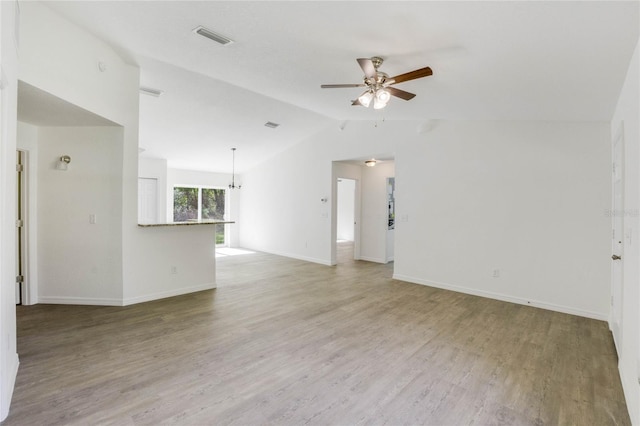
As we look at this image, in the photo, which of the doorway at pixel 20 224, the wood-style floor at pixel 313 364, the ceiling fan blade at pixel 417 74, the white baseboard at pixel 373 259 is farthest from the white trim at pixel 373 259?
the doorway at pixel 20 224

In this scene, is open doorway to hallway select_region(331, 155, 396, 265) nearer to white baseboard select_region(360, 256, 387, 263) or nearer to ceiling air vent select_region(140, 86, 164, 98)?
white baseboard select_region(360, 256, 387, 263)

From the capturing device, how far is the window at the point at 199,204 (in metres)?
9.34

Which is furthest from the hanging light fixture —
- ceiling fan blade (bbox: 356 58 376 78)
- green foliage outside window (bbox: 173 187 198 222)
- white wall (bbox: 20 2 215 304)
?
ceiling fan blade (bbox: 356 58 376 78)

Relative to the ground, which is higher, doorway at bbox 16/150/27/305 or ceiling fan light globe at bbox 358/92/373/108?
ceiling fan light globe at bbox 358/92/373/108

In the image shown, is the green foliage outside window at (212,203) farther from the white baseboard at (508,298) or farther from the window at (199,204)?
the white baseboard at (508,298)

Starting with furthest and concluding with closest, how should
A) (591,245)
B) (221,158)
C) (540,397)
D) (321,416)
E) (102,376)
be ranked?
(221,158) < (591,245) < (102,376) < (540,397) < (321,416)

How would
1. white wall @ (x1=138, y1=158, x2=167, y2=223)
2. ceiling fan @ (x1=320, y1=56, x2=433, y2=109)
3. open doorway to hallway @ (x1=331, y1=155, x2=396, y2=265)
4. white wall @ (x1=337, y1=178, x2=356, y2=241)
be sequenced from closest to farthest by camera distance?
1. ceiling fan @ (x1=320, y1=56, x2=433, y2=109)
2. open doorway to hallway @ (x1=331, y1=155, x2=396, y2=265)
3. white wall @ (x1=138, y1=158, x2=167, y2=223)
4. white wall @ (x1=337, y1=178, x2=356, y2=241)

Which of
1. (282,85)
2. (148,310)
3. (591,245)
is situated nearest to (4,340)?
(148,310)

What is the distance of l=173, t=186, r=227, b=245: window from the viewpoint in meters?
9.34

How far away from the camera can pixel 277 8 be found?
7.98 feet

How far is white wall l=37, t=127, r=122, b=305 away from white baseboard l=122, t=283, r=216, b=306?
0.46 feet

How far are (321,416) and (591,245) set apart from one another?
13.2ft

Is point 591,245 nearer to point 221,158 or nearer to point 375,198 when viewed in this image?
point 375,198

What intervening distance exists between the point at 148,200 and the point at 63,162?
4.75 metres
